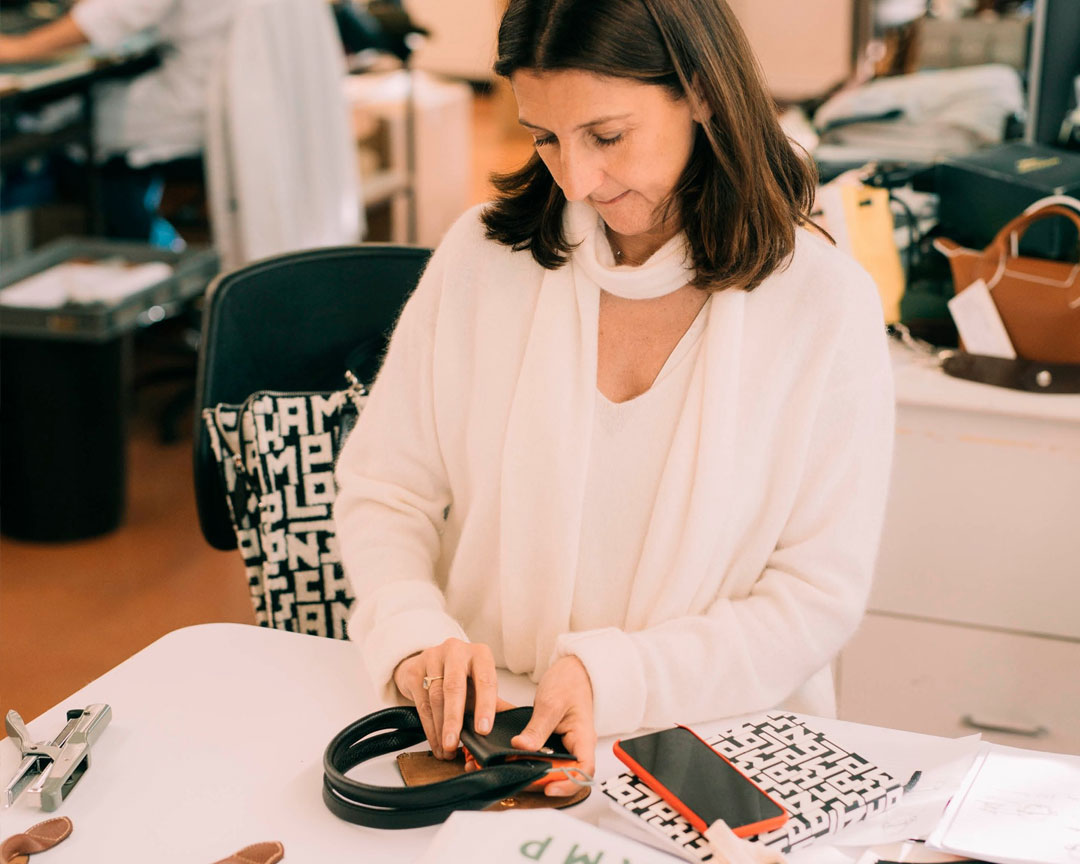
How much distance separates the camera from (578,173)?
1.08 meters

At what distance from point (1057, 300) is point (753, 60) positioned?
80 centimetres

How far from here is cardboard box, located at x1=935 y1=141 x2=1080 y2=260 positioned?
72.1 inches

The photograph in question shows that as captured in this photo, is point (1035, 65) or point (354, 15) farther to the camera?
point (354, 15)

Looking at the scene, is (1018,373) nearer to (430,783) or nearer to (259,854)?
(430,783)

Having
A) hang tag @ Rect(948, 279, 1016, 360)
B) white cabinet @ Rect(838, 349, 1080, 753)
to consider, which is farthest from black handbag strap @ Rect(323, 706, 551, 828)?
hang tag @ Rect(948, 279, 1016, 360)

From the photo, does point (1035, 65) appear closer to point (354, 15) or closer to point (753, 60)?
point (753, 60)

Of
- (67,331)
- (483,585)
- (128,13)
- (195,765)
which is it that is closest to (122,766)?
(195,765)

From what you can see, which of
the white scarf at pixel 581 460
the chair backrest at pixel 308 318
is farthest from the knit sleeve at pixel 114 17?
the white scarf at pixel 581 460

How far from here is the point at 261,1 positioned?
10.9 ft

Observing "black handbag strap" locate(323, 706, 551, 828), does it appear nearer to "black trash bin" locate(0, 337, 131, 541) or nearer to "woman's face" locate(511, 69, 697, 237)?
"woman's face" locate(511, 69, 697, 237)

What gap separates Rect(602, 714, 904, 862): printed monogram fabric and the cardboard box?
1131mm

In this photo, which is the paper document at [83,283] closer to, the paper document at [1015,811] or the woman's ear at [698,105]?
the woman's ear at [698,105]

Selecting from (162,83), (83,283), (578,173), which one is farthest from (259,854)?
(162,83)

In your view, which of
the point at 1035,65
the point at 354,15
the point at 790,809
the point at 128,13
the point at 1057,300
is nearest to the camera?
the point at 790,809
